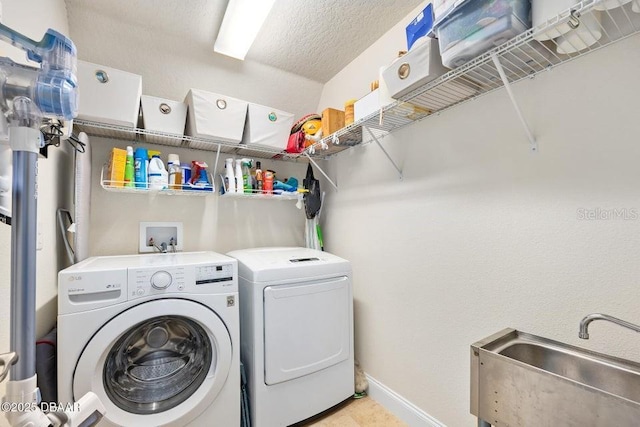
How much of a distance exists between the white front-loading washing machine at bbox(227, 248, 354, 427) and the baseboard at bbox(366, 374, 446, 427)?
188 mm

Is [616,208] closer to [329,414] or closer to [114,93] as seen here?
[329,414]

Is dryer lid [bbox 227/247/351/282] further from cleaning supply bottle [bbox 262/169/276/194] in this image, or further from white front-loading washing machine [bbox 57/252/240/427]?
cleaning supply bottle [bbox 262/169/276/194]

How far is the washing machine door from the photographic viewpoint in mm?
1312

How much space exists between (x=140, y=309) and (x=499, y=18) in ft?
6.27

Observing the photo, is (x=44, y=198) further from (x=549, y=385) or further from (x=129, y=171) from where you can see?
(x=549, y=385)

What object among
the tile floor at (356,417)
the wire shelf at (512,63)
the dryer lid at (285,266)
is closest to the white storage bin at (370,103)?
the wire shelf at (512,63)

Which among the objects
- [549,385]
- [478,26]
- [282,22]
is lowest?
[549,385]

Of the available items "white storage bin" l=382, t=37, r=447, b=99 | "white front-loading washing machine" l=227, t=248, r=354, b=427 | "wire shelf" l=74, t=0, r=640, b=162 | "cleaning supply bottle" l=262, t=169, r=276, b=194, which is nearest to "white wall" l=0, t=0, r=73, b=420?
"wire shelf" l=74, t=0, r=640, b=162

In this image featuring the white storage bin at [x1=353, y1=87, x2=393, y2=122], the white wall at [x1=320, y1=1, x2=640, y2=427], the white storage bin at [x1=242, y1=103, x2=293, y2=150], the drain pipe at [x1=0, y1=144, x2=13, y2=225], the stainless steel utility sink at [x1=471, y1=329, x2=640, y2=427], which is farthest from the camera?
the white storage bin at [x1=242, y1=103, x2=293, y2=150]

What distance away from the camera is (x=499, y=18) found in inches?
37.6

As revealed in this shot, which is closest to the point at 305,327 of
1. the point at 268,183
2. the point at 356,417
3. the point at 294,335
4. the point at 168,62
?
the point at 294,335

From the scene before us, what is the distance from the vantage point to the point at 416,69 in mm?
1249

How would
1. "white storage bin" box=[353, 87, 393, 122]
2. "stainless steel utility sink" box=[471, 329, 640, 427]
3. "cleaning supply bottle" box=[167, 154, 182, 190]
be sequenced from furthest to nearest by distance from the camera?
1. "cleaning supply bottle" box=[167, 154, 182, 190]
2. "white storage bin" box=[353, 87, 393, 122]
3. "stainless steel utility sink" box=[471, 329, 640, 427]

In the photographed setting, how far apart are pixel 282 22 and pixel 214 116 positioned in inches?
30.7
